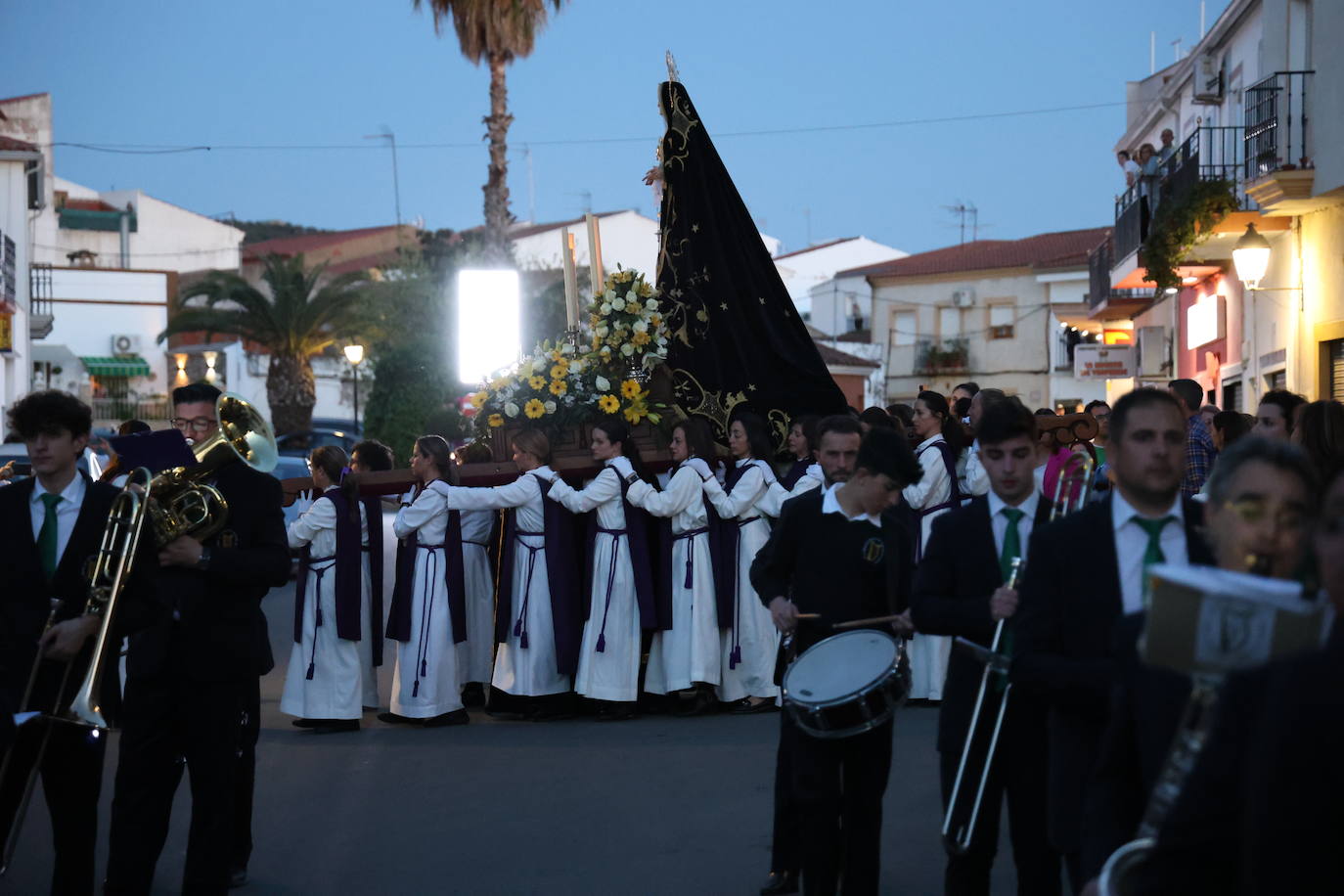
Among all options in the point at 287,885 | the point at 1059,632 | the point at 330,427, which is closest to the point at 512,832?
the point at 287,885

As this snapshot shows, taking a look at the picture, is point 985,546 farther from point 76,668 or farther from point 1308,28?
point 1308,28

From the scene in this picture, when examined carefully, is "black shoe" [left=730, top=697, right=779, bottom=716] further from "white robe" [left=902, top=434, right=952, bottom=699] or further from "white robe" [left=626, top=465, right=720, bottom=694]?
"white robe" [left=902, top=434, right=952, bottom=699]

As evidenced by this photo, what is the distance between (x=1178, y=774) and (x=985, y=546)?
2.58 m

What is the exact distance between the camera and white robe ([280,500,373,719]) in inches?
431

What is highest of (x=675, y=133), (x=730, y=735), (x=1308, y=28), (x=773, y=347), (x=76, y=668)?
(x=1308, y=28)

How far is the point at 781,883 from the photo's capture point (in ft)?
→ 21.8

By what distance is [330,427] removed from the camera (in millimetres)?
45594

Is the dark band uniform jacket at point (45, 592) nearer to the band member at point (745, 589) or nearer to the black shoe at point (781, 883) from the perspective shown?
the black shoe at point (781, 883)

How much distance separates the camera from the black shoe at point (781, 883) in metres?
6.65

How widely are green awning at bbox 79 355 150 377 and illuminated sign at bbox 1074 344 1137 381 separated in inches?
1466

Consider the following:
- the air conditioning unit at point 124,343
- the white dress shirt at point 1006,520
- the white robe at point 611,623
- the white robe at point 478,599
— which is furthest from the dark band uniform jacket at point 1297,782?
the air conditioning unit at point 124,343

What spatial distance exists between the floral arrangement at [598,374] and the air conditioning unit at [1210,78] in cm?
Result: 1712

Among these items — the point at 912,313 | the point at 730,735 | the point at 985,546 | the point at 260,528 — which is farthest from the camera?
the point at 912,313

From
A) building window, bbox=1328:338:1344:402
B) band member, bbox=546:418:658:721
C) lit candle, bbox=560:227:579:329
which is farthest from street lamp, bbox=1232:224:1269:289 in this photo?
band member, bbox=546:418:658:721
